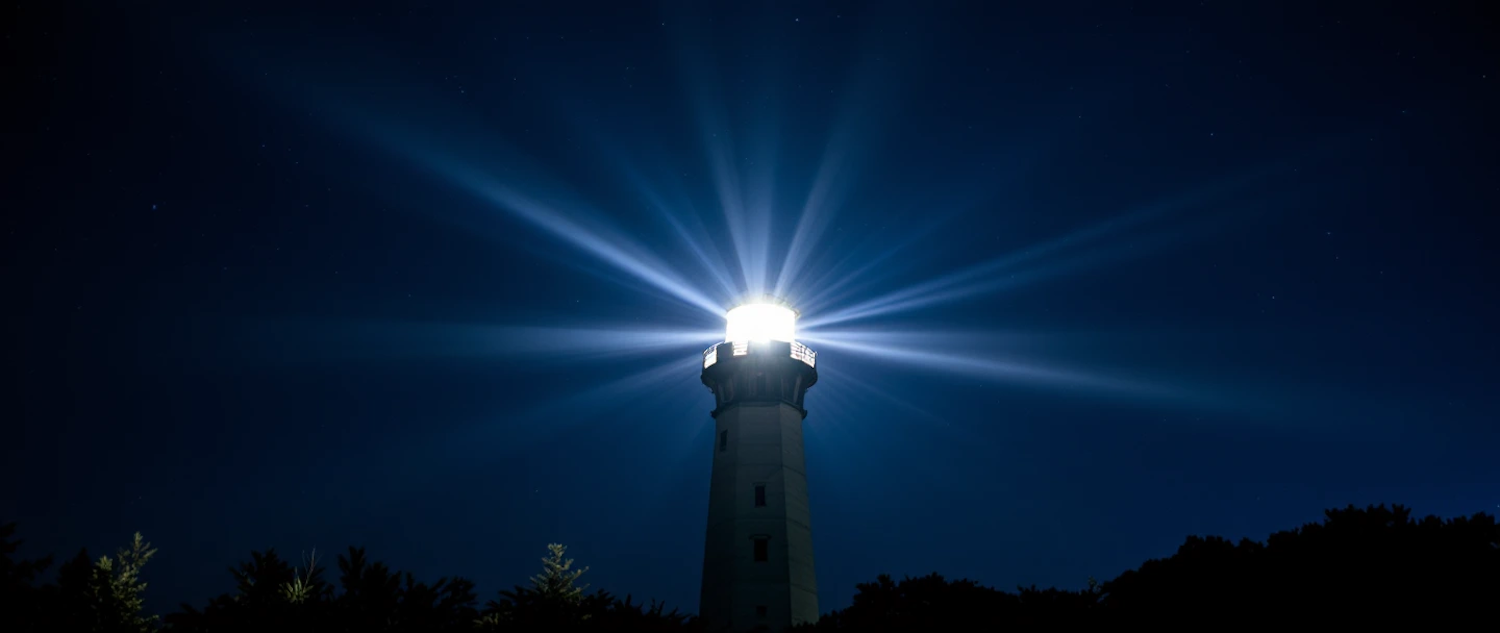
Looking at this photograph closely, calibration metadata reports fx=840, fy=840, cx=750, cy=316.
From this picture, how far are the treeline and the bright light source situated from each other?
1884 cm

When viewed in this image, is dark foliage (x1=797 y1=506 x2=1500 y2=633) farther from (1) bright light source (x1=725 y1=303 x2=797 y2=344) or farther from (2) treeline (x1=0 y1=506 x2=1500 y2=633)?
(1) bright light source (x1=725 y1=303 x2=797 y2=344)

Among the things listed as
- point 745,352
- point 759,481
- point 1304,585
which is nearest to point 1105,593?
point 1304,585

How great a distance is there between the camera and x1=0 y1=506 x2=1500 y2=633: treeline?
1153cm

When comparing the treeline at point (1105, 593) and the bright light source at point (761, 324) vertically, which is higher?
the bright light source at point (761, 324)

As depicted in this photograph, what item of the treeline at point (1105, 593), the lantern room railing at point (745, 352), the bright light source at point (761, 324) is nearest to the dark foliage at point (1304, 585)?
the treeline at point (1105, 593)

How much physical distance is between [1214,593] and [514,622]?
452 inches

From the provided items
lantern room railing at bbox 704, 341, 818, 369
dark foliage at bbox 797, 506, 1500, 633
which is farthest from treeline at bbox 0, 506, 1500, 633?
lantern room railing at bbox 704, 341, 818, 369

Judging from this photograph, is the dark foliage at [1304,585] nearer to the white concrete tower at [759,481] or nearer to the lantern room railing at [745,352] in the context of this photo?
the white concrete tower at [759,481]

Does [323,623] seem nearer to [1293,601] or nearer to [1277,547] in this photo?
[1293,601]

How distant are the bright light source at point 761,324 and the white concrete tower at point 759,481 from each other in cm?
4

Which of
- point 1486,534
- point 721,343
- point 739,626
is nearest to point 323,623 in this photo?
point 1486,534

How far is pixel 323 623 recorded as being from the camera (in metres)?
12.0

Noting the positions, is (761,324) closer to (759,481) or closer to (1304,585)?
(759,481)

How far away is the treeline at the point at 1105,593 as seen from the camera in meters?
11.5
